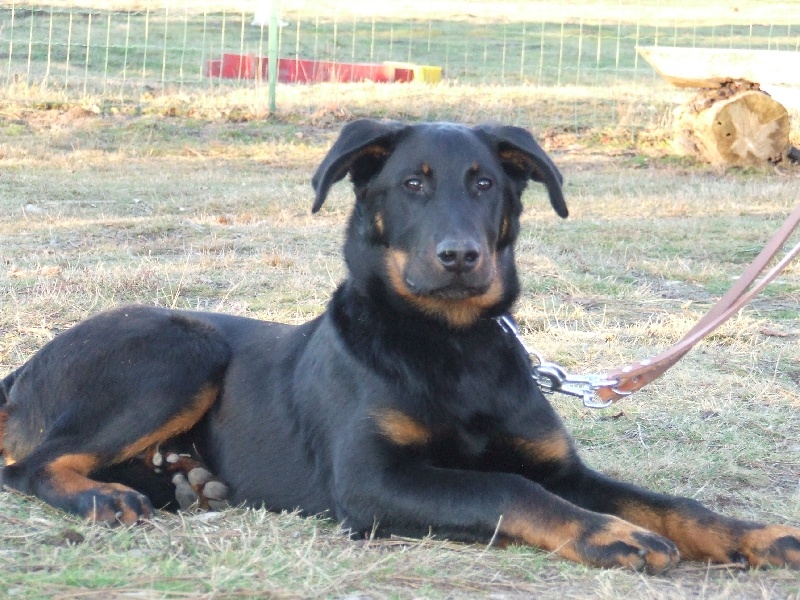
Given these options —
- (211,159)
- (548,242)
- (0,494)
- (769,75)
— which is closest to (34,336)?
(0,494)

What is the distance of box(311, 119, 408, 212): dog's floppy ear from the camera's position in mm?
3688

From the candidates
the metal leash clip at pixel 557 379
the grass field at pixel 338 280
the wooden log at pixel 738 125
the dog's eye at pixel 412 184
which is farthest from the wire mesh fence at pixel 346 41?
the metal leash clip at pixel 557 379

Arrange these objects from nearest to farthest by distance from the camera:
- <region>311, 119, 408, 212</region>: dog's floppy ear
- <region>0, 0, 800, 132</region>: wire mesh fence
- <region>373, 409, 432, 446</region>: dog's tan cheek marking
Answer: <region>373, 409, 432, 446</region>: dog's tan cheek marking
<region>311, 119, 408, 212</region>: dog's floppy ear
<region>0, 0, 800, 132</region>: wire mesh fence

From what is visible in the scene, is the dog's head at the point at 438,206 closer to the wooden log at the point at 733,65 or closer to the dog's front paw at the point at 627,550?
the dog's front paw at the point at 627,550

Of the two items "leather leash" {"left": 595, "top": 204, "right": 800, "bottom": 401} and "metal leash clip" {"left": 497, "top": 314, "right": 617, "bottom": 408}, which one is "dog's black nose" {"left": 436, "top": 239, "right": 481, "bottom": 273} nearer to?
"metal leash clip" {"left": 497, "top": 314, "right": 617, "bottom": 408}

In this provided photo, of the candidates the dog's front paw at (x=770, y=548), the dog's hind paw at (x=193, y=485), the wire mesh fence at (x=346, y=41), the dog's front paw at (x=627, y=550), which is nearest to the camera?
the dog's front paw at (x=627, y=550)

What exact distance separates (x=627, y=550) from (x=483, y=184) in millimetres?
1377

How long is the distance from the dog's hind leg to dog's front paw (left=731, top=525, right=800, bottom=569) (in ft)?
6.42

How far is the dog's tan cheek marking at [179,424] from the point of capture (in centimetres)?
394

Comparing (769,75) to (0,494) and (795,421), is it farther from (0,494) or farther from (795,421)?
(0,494)

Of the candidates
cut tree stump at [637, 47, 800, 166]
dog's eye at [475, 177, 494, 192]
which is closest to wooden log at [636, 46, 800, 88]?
cut tree stump at [637, 47, 800, 166]

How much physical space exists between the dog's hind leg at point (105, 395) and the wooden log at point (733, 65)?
980cm

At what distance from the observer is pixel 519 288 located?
3992 mm

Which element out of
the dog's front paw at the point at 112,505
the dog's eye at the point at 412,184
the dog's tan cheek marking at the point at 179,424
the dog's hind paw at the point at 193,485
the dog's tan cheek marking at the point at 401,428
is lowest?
the dog's hind paw at the point at 193,485
